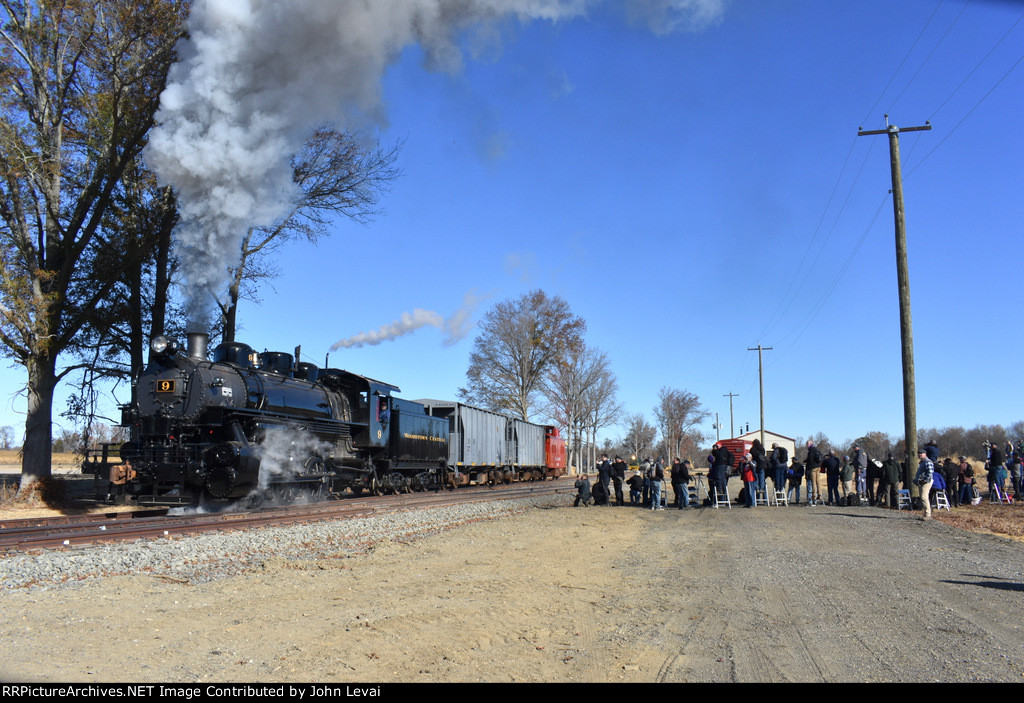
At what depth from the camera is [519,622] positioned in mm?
6156

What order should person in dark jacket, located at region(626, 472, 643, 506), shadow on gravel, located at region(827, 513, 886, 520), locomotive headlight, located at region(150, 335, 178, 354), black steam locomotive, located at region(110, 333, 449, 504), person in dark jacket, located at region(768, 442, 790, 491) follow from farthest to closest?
person in dark jacket, located at region(626, 472, 643, 506) → person in dark jacket, located at region(768, 442, 790, 491) → locomotive headlight, located at region(150, 335, 178, 354) → shadow on gravel, located at region(827, 513, 886, 520) → black steam locomotive, located at region(110, 333, 449, 504)

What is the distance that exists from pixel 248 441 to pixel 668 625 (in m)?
11.5

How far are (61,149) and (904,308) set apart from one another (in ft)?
77.0

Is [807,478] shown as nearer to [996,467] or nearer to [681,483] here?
[681,483]

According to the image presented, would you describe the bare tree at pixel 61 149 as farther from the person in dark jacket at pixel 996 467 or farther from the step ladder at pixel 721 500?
the person in dark jacket at pixel 996 467

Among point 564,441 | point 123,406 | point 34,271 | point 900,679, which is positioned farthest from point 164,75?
point 564,441

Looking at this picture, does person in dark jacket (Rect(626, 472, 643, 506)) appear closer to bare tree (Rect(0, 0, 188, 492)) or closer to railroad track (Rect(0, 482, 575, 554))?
railroad track (Rect(0, 482, 575, 554))

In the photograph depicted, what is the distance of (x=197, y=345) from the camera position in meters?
15.8

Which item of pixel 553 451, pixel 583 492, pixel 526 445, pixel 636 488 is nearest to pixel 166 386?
pixel 583 492

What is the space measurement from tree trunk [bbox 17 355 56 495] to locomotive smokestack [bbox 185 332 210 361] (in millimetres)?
5848

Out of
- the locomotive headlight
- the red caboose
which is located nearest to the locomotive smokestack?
the locomotive headlight

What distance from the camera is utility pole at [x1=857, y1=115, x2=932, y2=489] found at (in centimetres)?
1650

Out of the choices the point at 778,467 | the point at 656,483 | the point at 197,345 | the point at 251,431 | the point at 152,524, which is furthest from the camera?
the point at 778,467

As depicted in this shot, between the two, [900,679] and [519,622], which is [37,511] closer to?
[519,622]
